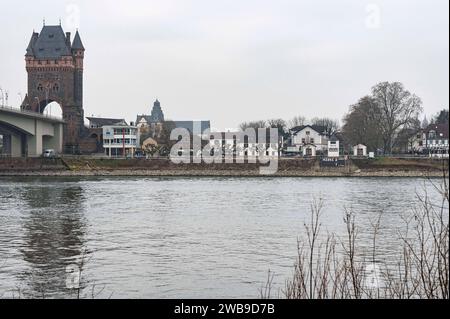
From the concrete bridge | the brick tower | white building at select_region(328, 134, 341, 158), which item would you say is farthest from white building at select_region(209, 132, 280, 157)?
the concrete bridge

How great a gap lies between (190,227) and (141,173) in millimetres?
62022

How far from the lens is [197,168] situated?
92.9 m

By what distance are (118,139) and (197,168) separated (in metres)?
31.7

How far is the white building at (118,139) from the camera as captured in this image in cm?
11962

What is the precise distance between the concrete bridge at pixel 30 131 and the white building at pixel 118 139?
969 centimetres

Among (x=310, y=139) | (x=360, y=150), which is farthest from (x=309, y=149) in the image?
(x=360, y=150)

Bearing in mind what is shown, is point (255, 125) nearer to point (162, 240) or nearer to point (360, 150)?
point (360, 150)

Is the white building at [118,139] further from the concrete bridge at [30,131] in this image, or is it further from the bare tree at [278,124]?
the bare tree at [278,124]

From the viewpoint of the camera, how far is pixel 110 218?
36.2 metres

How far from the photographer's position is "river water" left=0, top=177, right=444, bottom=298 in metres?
18.5

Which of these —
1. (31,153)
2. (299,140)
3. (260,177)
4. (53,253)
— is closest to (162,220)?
(53,253)

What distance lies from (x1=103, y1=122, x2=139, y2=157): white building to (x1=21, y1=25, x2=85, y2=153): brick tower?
5022mm

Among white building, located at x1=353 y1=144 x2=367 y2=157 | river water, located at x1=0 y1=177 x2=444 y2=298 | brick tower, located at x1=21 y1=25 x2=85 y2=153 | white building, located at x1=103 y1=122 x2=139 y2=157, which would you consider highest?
brick tower, located at x1=21 y1=25 x2=85 y2=153

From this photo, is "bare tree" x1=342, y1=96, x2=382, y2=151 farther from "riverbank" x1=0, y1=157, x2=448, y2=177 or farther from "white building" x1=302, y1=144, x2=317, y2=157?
"white building" x1=302, y1=144, x2=317, y2=157
